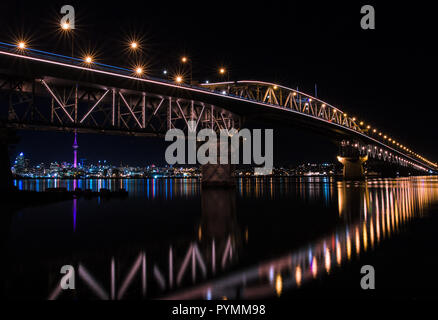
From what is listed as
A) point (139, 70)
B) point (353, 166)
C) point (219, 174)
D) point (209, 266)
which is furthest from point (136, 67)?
point (353, 166)

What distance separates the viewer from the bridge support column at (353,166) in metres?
99.3

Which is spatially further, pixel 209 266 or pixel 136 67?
pixel 136 67

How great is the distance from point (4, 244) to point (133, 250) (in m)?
4.72

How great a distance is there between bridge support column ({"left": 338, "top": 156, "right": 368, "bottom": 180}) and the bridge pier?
90401 millimetres

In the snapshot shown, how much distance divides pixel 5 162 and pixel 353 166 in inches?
3711

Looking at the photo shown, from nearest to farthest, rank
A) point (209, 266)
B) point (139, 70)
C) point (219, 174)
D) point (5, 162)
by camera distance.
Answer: point (209, 266), point (5, 162), point (139, 70), point (219, 174)

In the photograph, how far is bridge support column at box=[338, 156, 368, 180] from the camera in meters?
99.3

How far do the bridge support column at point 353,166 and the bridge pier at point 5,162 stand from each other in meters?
90.4

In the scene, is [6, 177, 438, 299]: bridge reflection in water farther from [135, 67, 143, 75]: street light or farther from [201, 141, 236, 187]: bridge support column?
[201, 141, 236, 187]: bridge support column

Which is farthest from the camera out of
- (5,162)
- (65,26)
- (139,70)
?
(139,70)

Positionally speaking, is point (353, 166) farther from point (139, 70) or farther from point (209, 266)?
point (209, 266)

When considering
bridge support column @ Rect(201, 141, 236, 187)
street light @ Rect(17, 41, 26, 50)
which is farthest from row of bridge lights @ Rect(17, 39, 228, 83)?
bridge support column @ Rect(201, 141, 236, 187)

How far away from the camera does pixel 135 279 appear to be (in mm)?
7855

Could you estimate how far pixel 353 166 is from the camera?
331 ft
